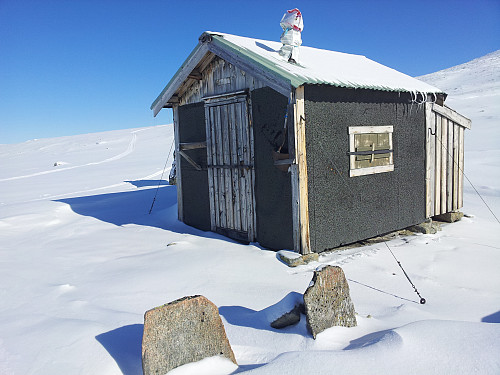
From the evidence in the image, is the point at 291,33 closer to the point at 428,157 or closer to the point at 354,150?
the point at 354,150

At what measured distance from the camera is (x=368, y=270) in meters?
5.75

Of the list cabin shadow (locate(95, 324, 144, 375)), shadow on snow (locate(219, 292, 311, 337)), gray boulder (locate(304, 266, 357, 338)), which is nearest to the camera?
cabin shadow (locate(95, 324, 144, 375))

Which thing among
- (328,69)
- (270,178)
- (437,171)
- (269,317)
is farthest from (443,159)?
(269,317)

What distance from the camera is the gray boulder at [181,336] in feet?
9.13

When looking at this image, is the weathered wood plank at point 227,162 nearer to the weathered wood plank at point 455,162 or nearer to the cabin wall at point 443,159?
the cabin wall at point 443,159

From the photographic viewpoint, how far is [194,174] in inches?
338

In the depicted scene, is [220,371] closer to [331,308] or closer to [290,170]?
[331,308]

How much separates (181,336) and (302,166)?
362 cm

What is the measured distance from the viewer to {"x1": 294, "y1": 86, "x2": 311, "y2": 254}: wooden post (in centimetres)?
580

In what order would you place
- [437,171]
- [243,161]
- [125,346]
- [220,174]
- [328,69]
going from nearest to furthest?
[125,346] < [328,69] < [243,161] < [220,174] < [437,171]

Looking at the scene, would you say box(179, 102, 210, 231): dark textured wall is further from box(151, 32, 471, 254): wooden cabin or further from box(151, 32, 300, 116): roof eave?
box(151, 32, 300, 116): roof eave

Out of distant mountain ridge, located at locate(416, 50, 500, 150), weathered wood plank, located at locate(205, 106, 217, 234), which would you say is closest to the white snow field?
weathered wood plank, located at locate(205, 106, 217, 234)

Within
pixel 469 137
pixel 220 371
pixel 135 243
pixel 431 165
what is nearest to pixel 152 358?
pixel 220 371

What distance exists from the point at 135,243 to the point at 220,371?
193 inches
